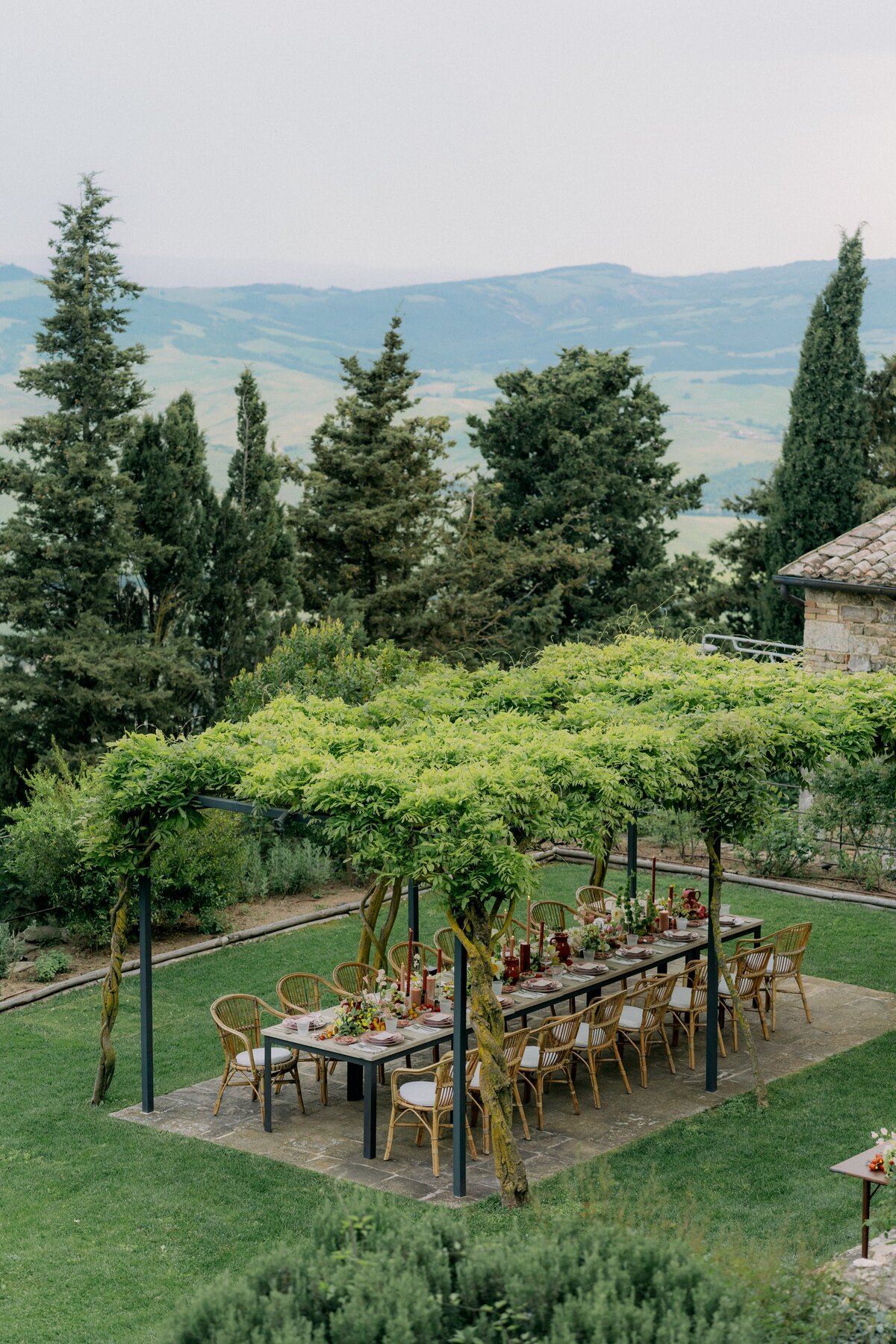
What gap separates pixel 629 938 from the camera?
536 inches

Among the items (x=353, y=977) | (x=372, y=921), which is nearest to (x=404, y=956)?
(x=353, y=977)

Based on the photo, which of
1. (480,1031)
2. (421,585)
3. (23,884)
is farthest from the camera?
(421,585)

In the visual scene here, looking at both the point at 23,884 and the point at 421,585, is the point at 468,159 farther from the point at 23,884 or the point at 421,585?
the point at 23,884

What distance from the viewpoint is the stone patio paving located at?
10312 millimetres

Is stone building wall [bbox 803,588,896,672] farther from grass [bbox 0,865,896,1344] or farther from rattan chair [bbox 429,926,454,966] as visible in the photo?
grass [bbox 0,865,896,1344]

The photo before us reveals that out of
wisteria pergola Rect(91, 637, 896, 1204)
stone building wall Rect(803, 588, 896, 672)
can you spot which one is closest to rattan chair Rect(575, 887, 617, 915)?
wisteria pergola Rect(91, 637, 896, 1204)

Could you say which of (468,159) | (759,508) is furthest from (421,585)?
(468,159)

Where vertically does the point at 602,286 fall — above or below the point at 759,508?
above

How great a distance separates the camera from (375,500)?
30.6 m

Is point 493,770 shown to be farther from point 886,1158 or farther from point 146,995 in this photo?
point 146,995

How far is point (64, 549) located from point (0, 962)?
8.23 meters

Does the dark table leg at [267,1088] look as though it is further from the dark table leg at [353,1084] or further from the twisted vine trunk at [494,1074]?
the twisted vine trunk at [494,1074]

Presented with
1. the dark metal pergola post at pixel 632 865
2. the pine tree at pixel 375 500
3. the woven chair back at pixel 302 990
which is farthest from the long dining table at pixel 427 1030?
the pine tree at pixel 375 500

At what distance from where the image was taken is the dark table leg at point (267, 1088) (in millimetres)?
10945
